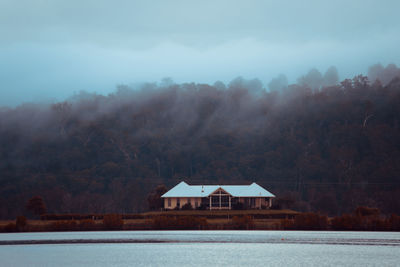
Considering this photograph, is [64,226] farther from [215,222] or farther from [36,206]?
[215,222]

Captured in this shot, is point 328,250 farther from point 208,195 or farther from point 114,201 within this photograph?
→ point 114,201

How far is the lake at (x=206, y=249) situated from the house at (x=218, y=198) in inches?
782

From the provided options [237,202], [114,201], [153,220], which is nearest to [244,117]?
[114,201]

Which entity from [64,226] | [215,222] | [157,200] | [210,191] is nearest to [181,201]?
[157,200]

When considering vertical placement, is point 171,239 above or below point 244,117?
below

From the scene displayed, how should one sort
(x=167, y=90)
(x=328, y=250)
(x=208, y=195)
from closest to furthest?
(x=328, y=250), (x=208, y=195), (x=167, y=90)

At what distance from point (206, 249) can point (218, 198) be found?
3983cm

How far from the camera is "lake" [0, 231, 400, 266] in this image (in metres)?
43.2

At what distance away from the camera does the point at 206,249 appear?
5209 cm

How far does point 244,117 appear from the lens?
484ft

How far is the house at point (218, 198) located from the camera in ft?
300

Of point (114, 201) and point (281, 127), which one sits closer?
point (114, 201)

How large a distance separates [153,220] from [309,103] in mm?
72350

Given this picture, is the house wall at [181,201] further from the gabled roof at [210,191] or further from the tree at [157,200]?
the tree at [157,200]
